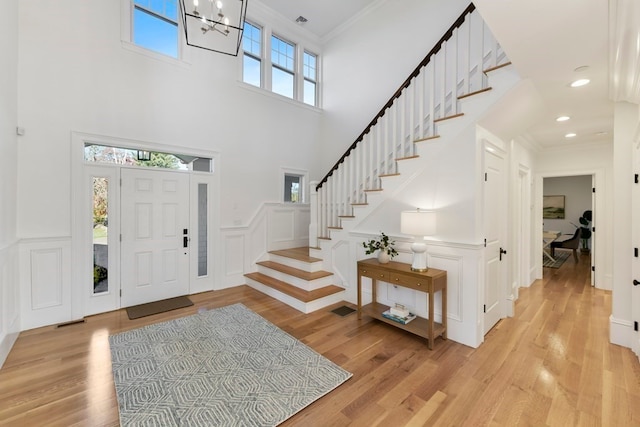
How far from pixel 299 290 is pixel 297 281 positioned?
0.63ft

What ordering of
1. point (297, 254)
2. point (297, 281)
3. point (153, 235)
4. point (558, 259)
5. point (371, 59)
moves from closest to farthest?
point (153, 235) < point (297, 281) < point (297, 254) < point (371, 59) < point (558, 259)

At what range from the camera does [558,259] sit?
772 centimetres

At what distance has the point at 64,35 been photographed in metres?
3.38

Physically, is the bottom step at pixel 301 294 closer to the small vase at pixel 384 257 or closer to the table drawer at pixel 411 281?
the small vase at pixel 384 257

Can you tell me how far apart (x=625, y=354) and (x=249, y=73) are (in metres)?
6.74

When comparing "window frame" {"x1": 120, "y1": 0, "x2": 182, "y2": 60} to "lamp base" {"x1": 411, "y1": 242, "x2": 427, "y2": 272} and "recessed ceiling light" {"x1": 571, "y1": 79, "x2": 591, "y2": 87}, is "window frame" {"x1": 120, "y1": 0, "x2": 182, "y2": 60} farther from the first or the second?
"recessed ceiling light" {"x1": 571, "y1": 79, "x2": 591, "y2": 87}

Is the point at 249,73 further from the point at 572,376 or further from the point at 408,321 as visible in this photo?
the point at 572,376

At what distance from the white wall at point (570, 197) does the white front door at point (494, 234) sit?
27.0ft

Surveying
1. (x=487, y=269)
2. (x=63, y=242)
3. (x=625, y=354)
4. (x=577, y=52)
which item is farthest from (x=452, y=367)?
(x=63, y=242)

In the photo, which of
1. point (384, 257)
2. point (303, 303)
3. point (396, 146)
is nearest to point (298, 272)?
point (303, 303)

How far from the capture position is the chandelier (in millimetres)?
2780

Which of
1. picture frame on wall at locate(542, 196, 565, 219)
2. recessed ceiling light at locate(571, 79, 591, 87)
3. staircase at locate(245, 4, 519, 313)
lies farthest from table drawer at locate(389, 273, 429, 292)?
picture frame on wall at locate(542, 196, 565, 219)

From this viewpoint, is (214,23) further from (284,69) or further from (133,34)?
(284,69)

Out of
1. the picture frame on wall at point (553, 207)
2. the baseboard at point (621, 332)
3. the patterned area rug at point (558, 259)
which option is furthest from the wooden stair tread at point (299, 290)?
the picture frame on wall at point (553, 207)
